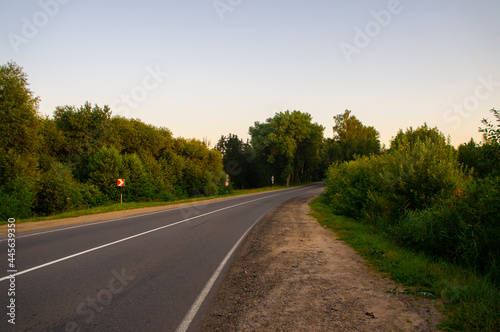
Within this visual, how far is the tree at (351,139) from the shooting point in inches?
1775

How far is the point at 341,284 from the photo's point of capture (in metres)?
5.57

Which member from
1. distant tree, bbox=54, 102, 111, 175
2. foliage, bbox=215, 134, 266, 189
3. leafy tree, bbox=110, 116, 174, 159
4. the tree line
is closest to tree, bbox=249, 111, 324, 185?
the tree line

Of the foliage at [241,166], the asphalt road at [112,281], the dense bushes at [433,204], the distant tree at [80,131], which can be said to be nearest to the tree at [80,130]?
the distant tree at [80,131]

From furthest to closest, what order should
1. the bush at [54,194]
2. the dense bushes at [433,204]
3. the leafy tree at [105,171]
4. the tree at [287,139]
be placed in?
the tree at [287,139]
the leafy tree at [105,171]
the bush at [54,194]
the dense bushes at [433,204]

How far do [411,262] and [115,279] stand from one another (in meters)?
6.37

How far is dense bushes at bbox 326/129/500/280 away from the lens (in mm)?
6098

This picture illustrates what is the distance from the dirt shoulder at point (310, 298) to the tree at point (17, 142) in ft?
57.1

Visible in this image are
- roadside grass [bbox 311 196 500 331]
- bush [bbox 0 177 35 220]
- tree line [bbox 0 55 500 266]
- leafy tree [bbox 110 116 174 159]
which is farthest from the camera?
leafy tree [bbox 110 116 174 159]

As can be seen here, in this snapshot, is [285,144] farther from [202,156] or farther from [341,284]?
[341,284]

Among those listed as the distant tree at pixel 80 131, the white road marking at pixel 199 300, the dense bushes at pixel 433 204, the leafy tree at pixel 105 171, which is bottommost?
the white road marking at pixel 199 300

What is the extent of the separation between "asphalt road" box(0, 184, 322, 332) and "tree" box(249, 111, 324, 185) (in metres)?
51.4

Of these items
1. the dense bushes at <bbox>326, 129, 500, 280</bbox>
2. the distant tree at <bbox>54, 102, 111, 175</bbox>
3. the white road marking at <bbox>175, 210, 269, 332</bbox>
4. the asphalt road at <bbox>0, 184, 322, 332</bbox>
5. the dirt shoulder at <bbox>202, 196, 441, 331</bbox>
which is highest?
the distant tree at <bbox>54, 102, 111, 175</bbox>

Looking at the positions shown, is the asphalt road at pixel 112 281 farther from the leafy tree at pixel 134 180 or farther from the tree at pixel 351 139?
the tree at pixel 351 139

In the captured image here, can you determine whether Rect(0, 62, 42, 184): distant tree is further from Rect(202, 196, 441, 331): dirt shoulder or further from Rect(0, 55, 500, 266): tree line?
Rect(202, 196, 441, 331): dirt shoulder
